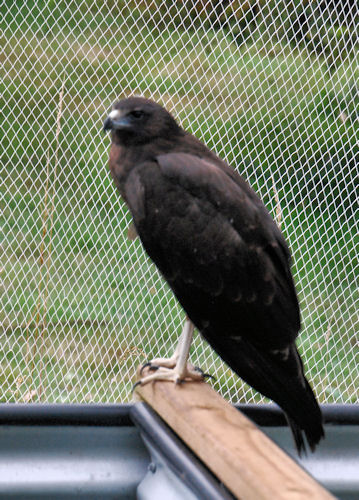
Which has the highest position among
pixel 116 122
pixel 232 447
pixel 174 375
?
pixel 116 122

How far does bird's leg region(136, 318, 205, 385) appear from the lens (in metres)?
2.56

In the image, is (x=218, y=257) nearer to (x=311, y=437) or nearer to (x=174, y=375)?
(x=174, y=375)

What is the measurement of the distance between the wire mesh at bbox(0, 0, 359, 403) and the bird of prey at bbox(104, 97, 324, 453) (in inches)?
56.7

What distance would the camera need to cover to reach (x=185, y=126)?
455 cm

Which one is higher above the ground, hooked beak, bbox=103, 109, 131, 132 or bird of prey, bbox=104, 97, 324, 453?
hooked beak, bbox=103, 109, 131, 132

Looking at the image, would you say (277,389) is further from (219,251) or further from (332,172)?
(332,172)

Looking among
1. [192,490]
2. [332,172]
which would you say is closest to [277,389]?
[192,490]

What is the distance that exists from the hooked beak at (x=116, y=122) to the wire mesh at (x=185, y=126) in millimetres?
1321

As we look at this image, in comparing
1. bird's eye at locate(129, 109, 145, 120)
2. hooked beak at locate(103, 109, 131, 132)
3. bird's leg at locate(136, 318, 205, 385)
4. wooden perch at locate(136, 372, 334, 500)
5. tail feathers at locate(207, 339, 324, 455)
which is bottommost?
bird's leg at locate(136, 318, 205, 385)

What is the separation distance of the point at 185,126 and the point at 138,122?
166cm

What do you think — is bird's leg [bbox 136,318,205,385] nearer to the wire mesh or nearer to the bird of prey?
the bird of prey

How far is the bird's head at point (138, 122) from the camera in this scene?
9.50 ft

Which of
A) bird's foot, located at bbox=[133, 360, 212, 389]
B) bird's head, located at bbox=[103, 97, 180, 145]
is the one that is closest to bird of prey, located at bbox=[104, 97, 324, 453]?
bird's foot, located at bbox=[133, 360, 212, 389]

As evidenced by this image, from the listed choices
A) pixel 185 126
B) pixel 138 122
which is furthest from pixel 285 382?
pixel 185 126
